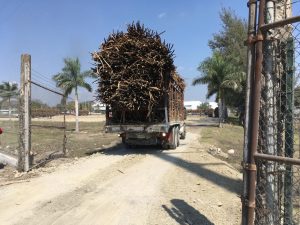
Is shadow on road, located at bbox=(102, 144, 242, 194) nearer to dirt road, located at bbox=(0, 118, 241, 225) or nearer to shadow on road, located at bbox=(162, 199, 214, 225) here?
dirt road, located at bbox=(0, 118, 241, 225)

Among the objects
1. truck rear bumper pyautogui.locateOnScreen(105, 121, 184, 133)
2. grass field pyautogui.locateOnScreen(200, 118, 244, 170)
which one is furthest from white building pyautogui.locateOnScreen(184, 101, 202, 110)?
truck rear bumper pyautogui.locateOnScreen(105, 121, 184, 133)

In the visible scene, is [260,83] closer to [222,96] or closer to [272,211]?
[272,211]

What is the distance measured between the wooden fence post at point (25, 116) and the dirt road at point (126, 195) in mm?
685

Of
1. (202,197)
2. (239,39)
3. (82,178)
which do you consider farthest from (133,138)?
(239,39)

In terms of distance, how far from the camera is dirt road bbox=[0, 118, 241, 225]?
7.16m

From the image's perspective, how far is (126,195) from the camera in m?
8.78

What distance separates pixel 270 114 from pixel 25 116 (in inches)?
342

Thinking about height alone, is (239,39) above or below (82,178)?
above

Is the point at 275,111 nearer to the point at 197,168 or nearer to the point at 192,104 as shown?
the point at 197,168

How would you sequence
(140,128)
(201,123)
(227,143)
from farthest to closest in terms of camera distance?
1. (201,123)
2. (227,143)
3. (140,128)

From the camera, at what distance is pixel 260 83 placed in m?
4.27

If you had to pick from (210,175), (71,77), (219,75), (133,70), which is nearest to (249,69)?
(210,175)

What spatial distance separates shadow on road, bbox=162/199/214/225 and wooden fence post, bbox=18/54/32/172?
5154 mm

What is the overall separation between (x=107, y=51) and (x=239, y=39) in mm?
43077
